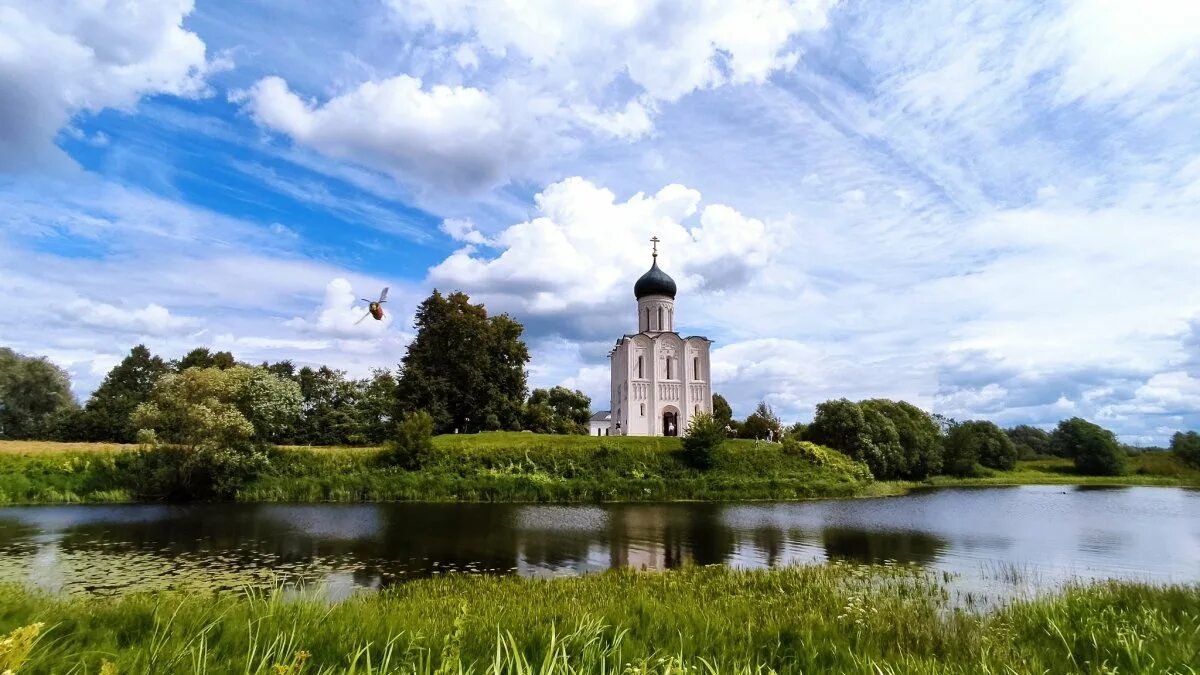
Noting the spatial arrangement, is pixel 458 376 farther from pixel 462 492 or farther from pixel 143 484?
pixel 143 484

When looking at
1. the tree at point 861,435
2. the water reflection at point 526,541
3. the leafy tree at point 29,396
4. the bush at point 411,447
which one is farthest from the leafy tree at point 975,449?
the leafy tree at point 29,396

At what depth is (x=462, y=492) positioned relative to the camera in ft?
119

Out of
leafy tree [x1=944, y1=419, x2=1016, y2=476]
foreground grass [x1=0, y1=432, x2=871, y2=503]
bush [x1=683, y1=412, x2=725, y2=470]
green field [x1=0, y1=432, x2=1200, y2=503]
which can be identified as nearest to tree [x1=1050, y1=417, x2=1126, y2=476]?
leafy tree [x1=944, y1=419, x2=1016, y2=476]

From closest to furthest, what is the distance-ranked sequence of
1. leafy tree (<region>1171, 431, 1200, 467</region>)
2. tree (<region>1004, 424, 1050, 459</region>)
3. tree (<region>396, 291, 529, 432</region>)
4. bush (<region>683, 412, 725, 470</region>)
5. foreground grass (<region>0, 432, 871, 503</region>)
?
foreground grass (<region>0, 432, 871, 503</region>) < bush (<region>683, 412, 725, 470</region>) < tree (<region>396, 291, 529, 432</region>) < leafy tree (<region>1171, 431, 1200, 467</region>) < tree (<region>1004, 424, 1050, 459</region>)

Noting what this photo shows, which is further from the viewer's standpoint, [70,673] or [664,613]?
[664,613]

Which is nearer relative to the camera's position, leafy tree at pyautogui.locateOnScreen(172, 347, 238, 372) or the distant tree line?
the distant tree line

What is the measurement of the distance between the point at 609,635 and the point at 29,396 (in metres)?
81.2

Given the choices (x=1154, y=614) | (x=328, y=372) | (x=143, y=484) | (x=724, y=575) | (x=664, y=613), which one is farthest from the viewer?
(x=328, y=372)

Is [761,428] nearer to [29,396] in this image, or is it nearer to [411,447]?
[411,447]

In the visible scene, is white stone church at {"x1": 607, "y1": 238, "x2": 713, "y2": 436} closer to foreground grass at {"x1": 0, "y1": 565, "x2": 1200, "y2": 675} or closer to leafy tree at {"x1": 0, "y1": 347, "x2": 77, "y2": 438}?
foreground grass at {"x1": 0, "y1": 565, "x2": 1200, "y2": 675}

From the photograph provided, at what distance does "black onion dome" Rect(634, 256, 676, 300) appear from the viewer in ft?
215

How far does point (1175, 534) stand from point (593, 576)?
2490 cm

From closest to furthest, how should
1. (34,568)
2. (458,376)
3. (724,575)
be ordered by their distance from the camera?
(724,575)
(34,568)
(458,376)

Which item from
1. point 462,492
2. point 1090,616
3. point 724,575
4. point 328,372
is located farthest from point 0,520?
point 328,372
